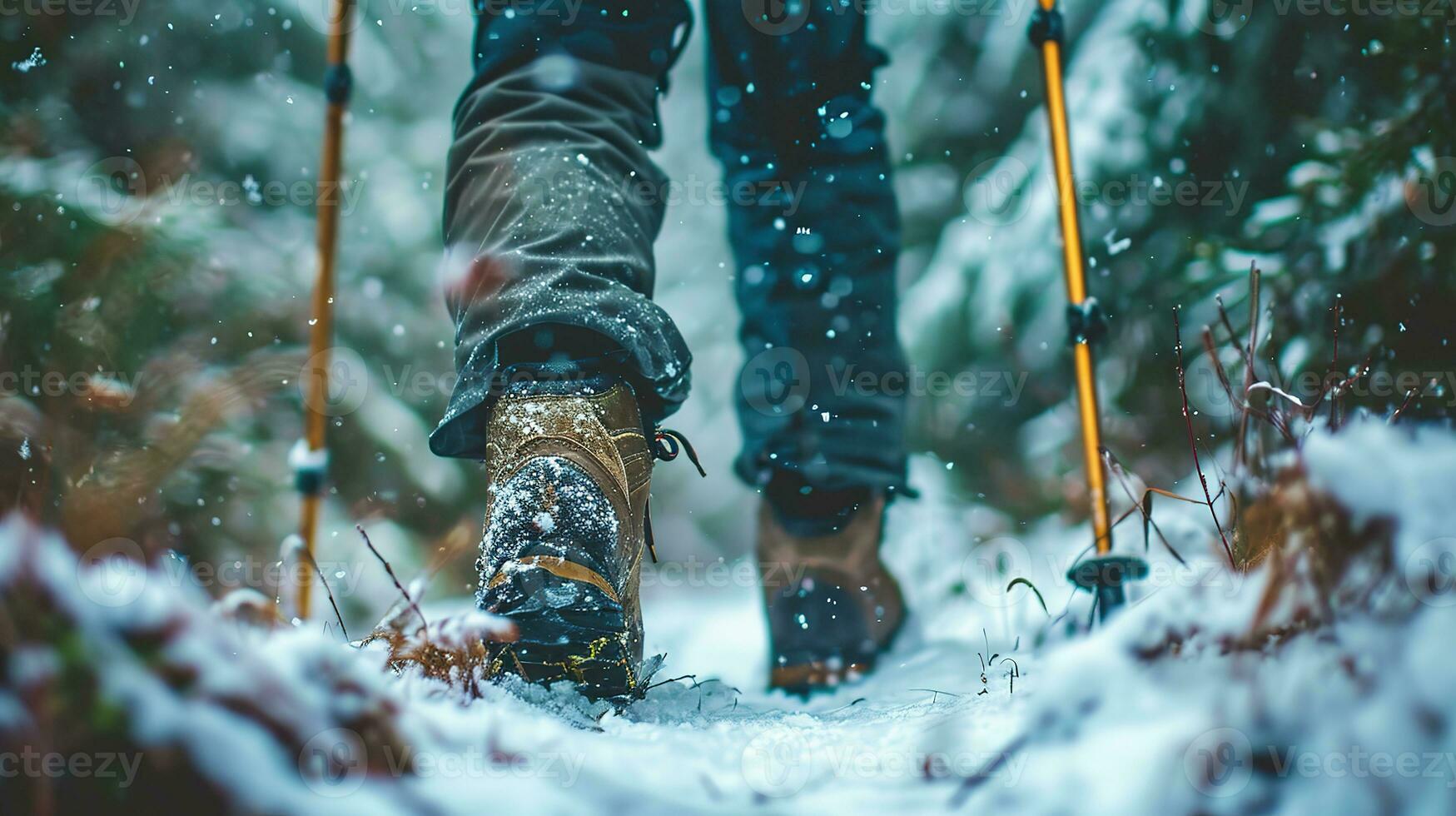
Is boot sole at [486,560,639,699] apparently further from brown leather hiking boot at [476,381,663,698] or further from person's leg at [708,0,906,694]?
person's leg at [708,0,906,694]

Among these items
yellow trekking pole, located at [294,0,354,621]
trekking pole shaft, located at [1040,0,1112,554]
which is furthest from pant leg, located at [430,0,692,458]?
trekking pole shaft, located at [1040,0,1112,554]

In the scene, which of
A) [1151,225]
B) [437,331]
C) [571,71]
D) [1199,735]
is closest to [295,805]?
[1199,735]

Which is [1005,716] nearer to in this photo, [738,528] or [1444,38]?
[1444,38]

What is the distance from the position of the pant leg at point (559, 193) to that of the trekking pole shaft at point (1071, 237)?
0.58 m

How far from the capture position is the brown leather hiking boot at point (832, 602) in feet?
5.38

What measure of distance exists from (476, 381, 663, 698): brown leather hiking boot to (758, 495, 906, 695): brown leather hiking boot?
0.59 meters

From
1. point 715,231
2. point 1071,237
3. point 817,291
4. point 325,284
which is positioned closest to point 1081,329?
point 1071,237

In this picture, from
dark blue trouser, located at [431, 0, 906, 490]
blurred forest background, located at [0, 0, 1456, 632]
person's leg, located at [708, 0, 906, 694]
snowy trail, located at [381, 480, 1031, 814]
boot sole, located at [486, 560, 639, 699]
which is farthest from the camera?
blurred forest background, located at [0, 0, 1456, 632]

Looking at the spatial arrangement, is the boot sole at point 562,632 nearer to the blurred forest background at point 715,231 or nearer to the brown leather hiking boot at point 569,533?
the brown leather hiking boot at point 569,533

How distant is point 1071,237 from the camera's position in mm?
1260

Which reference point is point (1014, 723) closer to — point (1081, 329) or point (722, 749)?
point (722, 749)

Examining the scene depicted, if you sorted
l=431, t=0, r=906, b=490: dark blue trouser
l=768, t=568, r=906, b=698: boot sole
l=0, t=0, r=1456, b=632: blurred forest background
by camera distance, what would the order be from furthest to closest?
l=0, t=0, r=1456, b=632: blurred forest background < l=768, t=568, r=906, b=698: boot sole < l=431, t=0, r=906, b=490: dark blue trouser

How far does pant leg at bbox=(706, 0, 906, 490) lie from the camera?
177 cm

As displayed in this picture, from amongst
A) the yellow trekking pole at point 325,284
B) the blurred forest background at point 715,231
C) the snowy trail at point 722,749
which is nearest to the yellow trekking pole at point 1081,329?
the snowy trail at point 722,749
